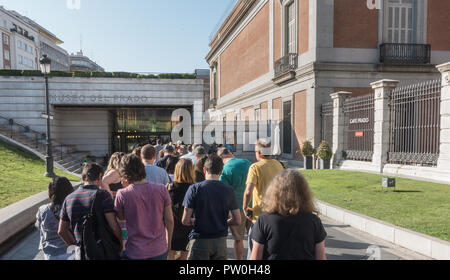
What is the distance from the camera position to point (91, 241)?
282 centimetres

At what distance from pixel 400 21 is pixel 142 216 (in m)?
20.7

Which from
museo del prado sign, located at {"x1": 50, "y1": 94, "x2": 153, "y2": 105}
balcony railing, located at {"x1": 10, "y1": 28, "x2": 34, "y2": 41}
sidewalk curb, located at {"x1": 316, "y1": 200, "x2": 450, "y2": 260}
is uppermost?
balcony railing, located at {"x1": 10, "y1": 28, "x2": 34, "y2": 41}

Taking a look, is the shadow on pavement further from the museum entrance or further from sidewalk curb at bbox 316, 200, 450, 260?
the museum entrance

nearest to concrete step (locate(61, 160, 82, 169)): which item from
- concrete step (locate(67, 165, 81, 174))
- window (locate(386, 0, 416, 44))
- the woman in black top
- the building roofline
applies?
concrete step (locate(67, 165, 81, 174))

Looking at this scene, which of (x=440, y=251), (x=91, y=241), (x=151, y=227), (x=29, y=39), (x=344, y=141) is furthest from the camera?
(x=29, y=39)

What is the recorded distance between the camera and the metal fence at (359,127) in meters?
14.3

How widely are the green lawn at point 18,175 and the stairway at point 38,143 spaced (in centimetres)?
246

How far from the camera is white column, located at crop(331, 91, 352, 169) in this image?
1546 centimetres

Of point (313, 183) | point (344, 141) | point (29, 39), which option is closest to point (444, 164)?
point (313, 183)

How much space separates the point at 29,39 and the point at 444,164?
88959 millimetres

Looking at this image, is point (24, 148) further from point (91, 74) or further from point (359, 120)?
point (359, 120)

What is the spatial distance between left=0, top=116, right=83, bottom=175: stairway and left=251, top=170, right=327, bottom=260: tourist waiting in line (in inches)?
758

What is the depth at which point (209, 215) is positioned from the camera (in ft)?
10.9

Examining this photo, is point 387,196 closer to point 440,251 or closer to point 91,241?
point 440,251
